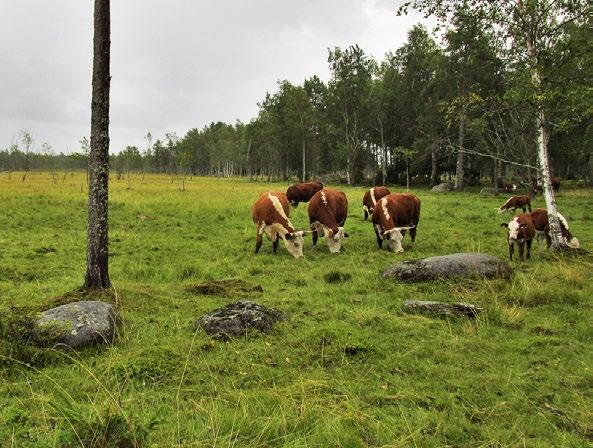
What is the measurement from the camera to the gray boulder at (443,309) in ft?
26.2

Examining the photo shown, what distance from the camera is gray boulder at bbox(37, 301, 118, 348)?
6.40m

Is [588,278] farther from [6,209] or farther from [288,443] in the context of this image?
[6,209]

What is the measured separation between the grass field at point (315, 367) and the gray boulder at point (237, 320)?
22 centimetres

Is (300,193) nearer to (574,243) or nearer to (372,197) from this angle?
(372,197)

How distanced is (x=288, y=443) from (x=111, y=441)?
1.40m

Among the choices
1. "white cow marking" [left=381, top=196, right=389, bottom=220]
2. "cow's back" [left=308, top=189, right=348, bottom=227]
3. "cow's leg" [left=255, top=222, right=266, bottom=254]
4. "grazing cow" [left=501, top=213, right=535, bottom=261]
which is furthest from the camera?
"cow's back" [left=308, top=189, right=348, bottom=227]

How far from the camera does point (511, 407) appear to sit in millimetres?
5023

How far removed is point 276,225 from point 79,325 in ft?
28.5

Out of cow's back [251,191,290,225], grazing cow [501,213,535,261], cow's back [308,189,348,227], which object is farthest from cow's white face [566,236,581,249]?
cow's back [251,191,290,225]

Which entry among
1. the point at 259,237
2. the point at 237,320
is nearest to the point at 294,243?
the point at 259,237

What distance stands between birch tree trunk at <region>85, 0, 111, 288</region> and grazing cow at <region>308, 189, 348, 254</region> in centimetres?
813

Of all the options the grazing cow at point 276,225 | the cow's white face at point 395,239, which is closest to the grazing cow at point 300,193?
the grazing cow at point 276,225

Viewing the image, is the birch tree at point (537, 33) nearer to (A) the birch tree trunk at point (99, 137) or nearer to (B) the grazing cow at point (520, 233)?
(B) the grazing cow at point (520, 233)

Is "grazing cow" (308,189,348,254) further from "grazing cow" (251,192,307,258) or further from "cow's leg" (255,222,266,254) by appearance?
"cow's leg" (255,222,266,254)
